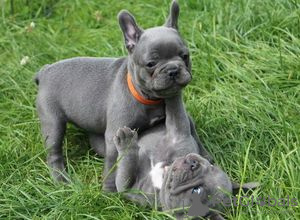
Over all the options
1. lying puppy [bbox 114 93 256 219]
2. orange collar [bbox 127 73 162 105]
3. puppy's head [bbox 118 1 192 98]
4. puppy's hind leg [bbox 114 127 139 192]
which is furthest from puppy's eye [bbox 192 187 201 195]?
orange collar [bbox 127 73 162 105]

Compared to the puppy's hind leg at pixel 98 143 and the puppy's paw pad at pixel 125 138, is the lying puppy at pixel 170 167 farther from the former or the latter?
the puppy's hind leg at pixel 98 143

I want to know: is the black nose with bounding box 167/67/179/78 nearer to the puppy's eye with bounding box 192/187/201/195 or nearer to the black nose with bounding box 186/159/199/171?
the black nose with bounding box 186/159/199/171

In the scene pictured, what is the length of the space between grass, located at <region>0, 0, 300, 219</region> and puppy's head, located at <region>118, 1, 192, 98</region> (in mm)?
736

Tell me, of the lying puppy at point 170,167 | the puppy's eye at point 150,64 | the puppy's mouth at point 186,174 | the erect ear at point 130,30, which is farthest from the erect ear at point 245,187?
the erect ear at point 130,30

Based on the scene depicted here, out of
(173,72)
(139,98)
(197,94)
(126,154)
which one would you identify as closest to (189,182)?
(126,154)

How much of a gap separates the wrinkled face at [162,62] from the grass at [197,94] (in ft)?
2.41

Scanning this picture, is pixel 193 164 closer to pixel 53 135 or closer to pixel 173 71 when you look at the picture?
pixel 173 71

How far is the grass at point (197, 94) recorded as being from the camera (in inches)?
166

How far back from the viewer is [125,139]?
423 cm

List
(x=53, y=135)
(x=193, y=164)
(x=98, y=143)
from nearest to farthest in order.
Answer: (x=193, y=164) → (x=53, y=135) → (x=98, y=143)

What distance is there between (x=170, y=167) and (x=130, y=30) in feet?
3.33

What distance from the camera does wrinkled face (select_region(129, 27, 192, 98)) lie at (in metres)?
4.06

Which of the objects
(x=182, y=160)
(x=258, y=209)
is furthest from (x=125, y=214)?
(x=258, y=209)

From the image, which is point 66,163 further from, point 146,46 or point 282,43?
point 282,43
